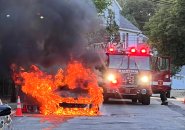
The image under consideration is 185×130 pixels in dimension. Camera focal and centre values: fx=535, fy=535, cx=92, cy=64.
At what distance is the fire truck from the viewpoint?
23.3 m

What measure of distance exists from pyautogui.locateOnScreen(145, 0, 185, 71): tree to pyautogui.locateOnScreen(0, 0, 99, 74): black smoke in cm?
1573

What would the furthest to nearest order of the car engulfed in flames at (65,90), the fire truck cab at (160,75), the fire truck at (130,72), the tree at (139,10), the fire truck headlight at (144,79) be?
the tree at (139,10) < the fire truck cab at (160,75) < the fire truck headlight at (144,79) < the fire truck at (130,72) < the car engulfed in flames at (65,90)

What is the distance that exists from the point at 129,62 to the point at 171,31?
11390 millimetres

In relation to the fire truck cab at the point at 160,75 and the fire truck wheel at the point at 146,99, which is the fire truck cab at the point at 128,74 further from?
the fire truck cab at the point at 160,75

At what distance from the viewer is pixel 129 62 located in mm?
23547

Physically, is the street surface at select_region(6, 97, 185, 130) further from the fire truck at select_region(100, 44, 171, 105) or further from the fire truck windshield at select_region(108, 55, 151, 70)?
the fire truck windshield at select_region(108, 55, 151, 70)

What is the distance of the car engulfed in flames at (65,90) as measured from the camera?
17281mm

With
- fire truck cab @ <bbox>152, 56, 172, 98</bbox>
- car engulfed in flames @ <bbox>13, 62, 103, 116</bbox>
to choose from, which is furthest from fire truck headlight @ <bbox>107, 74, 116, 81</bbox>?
car engulfed in flames @ <bbox>13, 62, 103, 116</bbox>

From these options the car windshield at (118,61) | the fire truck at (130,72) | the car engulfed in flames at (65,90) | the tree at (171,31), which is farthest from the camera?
the tree at (171,31)

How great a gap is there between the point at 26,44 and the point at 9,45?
611mm

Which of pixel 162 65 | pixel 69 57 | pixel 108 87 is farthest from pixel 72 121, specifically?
pixel 162 65

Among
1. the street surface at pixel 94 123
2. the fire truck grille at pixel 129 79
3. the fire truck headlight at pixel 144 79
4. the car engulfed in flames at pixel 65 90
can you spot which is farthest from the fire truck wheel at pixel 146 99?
the street surface at pixel 94 123

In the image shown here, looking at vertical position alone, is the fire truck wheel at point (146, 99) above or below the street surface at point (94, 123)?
above

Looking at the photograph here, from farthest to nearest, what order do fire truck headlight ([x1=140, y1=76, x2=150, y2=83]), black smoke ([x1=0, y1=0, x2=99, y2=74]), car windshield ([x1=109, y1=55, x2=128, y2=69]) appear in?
car windshield ([x1=109, y1=55, x2=128, y2=69]) < fire truck headlight ([x1=140, y1=76, x2=150, y2=83]) < black smoke ([x1=0, y1=0, x2=99, y2=74])
